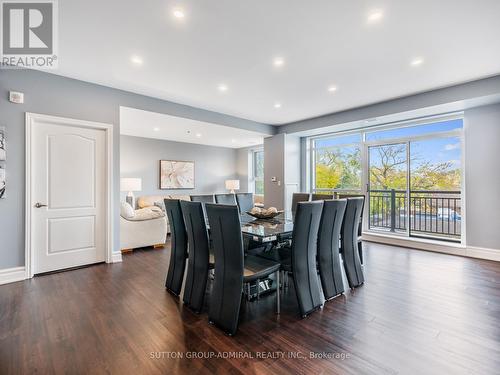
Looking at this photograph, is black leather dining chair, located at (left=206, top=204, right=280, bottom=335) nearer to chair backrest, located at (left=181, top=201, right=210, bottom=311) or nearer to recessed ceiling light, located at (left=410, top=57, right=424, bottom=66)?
chair backrest, located at (left=181, top=201, right=210, bottom=311)

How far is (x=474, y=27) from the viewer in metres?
2.40

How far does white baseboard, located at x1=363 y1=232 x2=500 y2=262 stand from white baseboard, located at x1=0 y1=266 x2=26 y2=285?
5.99m

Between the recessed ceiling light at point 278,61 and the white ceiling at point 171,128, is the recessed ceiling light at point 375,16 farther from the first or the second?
the white ceiling at point 171,128

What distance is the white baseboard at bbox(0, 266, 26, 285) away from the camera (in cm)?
308

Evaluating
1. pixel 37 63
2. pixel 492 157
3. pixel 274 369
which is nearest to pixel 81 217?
pixel 37 63

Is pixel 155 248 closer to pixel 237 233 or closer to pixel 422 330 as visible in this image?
pixel 237 233

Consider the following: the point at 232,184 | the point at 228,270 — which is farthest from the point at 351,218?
the point at 232,184

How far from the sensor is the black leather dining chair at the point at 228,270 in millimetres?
1978

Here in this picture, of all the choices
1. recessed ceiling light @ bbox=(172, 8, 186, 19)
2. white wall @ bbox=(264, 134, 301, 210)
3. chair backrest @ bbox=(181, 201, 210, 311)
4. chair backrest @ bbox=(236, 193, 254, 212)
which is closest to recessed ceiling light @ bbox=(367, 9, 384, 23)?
recessed ceiling light @ bbox=(172, 8, 186, 19)

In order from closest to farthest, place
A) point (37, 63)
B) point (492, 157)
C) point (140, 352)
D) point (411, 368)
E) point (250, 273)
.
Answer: point (411, 368), point (140, 352), point (250, 273), point (37, 63), point (492, 157)

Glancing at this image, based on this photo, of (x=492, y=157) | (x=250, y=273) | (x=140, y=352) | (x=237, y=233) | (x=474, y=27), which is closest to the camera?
(x=140, y=352)

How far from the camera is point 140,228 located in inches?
183

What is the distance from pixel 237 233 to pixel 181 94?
316 cm

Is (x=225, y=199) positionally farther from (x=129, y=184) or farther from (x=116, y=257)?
(x=129, y=184)
